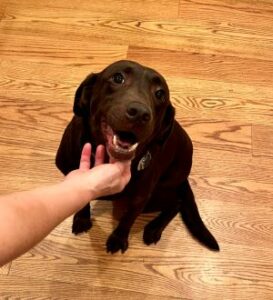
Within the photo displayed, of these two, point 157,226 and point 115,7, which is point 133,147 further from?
point 115,7

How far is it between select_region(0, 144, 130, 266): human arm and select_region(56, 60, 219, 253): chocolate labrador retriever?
0.24ft

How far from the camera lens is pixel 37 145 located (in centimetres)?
176

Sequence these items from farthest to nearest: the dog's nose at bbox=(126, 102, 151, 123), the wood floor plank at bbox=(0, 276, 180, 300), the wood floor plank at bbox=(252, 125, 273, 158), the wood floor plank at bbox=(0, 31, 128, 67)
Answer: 1. the wood floor plank at bbox=(0, 31, 128, 67)
2. the wood floor plank at bbox=(252, 125, 273, 158)
3. the wood floor plank at bbox=(0, 276, 180, 300)
4. the dog's nose at bbox=(126, 102, 151, 123)

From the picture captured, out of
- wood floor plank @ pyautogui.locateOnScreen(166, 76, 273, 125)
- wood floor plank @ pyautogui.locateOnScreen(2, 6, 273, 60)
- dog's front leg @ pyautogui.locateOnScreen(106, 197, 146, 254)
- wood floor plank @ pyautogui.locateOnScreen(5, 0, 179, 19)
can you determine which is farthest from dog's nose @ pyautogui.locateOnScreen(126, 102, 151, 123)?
wood floor plank @ pyautogui.locateOnScreen(5, 0, 179, 19)

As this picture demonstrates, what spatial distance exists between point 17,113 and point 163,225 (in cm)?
74

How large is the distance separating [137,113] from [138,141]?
111mm

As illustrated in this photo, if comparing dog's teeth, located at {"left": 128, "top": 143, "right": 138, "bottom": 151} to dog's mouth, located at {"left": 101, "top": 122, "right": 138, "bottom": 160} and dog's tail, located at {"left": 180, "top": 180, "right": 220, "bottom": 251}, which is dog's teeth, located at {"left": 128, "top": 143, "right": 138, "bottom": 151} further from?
dog's tail, located at {"left": 180, "top": 180, "right": 220, "bottom": 251}

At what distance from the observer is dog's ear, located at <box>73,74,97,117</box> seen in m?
1.25

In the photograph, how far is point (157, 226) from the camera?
161cm

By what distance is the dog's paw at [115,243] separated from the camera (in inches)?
60.9

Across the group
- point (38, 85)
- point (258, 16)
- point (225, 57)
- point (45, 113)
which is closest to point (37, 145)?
point (45, 113)

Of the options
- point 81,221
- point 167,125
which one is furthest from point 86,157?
point 81,221

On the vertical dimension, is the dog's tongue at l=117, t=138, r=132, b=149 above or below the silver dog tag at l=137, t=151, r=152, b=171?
above

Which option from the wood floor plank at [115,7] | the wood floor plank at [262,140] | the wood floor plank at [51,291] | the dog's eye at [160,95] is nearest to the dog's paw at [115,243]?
the wood floor plank at [51,291]
